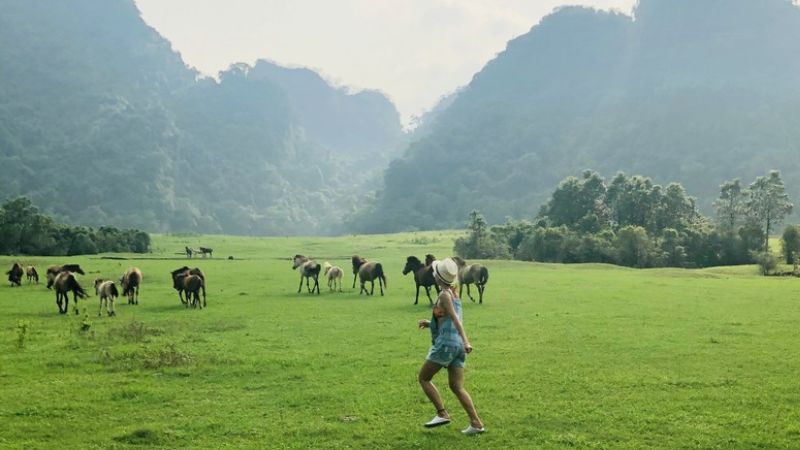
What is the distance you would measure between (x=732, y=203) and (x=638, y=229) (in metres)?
19.7

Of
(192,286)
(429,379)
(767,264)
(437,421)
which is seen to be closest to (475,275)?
(192,286)

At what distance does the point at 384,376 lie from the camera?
1345 centimetres

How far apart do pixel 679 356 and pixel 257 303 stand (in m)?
17.0

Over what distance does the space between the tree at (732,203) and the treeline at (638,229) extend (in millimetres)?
105

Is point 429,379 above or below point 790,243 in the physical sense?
below

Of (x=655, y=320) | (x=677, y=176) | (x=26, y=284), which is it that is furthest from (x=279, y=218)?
(x=655, y=320)

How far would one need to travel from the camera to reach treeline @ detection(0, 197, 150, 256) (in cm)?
6078

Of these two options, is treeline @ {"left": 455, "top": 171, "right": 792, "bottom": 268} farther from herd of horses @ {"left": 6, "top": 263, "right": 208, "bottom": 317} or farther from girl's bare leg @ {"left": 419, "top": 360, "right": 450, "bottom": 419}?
girl's bare leg @ {"left": 419, "top": 360, "right": 450, "bottom": 419}

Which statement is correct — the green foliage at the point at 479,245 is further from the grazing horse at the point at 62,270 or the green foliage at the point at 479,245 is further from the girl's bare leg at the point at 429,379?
the girl's bare leg at the point at 429,379

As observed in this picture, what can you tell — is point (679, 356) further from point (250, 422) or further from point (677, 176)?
point (677, 176)

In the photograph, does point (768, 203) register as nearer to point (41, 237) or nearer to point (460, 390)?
point (460, 390)

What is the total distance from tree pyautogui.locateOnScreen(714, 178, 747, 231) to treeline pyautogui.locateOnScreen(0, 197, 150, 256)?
67965 millimetres

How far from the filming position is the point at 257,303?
87.2ft

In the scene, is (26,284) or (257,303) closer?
(257,303)
